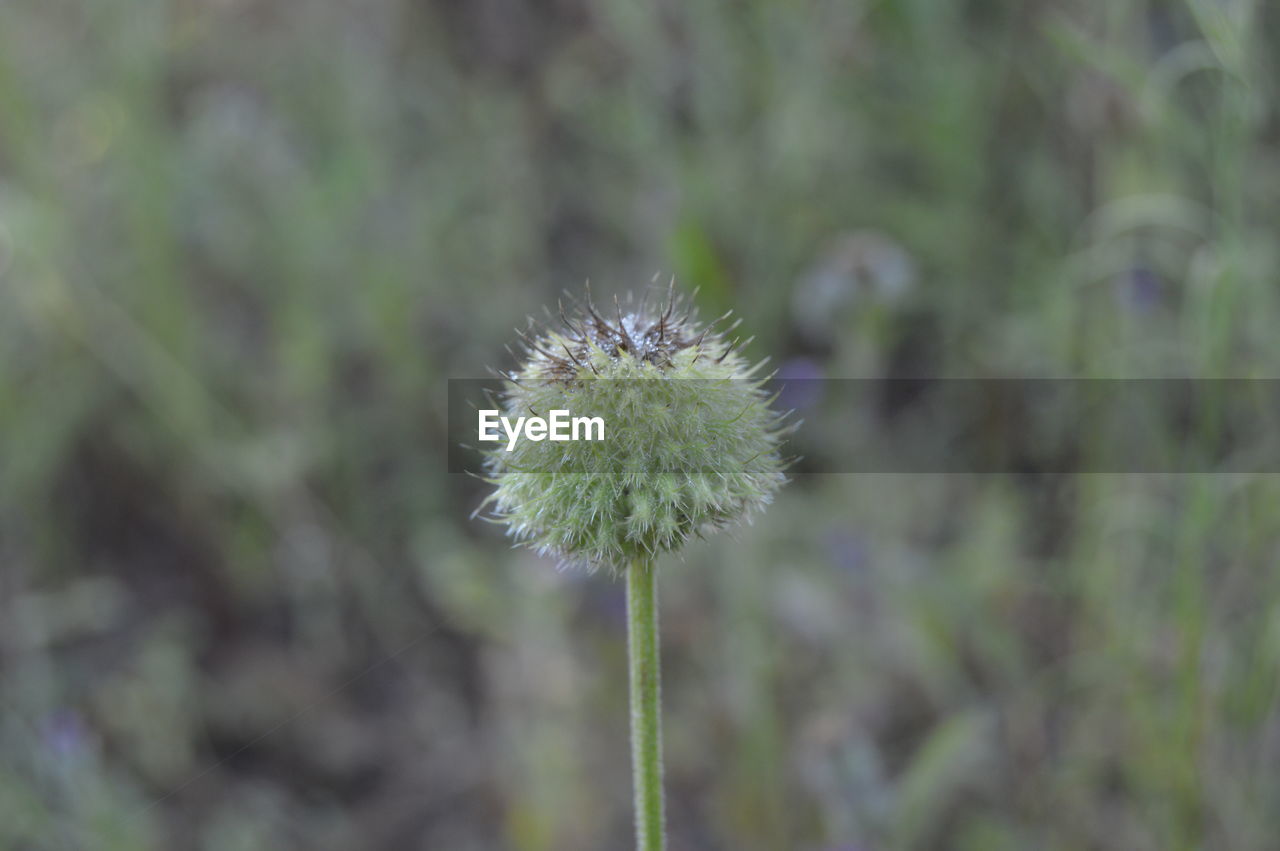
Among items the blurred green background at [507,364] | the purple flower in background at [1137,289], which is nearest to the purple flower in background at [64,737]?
the blurred green background at [507,364]

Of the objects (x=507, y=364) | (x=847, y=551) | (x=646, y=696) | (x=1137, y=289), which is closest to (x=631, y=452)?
(x=646, y=696)

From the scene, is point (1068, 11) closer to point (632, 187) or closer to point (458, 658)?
point (632, 187)

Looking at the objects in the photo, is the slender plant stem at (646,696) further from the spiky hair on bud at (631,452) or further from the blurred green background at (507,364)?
the blurred green background at (507,364)

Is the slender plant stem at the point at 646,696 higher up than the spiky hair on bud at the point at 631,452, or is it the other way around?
the spiky hair on bud at the point at 631,452

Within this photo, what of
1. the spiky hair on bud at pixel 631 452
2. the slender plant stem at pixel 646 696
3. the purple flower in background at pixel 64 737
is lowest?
the purple flower in background at pixel 64 737

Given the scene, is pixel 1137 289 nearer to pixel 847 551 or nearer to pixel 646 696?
pixel 847 551

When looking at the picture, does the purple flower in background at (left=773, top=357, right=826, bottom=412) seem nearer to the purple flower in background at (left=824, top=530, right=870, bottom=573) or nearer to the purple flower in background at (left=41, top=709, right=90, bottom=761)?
the purple flower in background at (left=824, top=530, right=870, bottom=573)

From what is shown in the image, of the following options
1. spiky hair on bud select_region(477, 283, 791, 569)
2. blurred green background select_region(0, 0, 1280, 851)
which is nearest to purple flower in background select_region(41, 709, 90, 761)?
blurred green background select_region(0, 0, 1280, 851)
